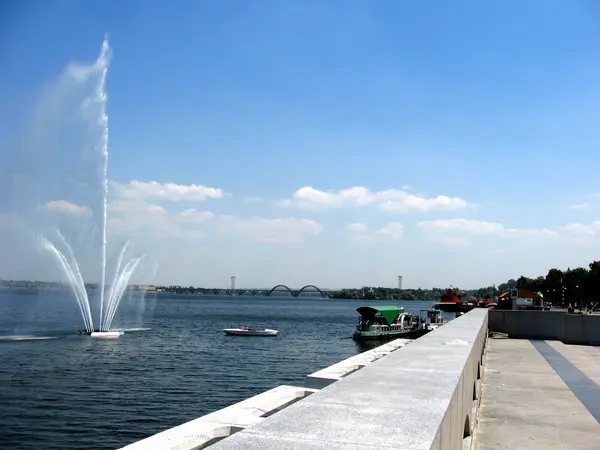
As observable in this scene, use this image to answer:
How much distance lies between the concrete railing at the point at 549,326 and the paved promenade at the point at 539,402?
7.38 metres

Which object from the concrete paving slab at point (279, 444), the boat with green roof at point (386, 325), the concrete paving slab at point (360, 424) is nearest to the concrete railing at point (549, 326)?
the concrete paving slab at point (360, 424)

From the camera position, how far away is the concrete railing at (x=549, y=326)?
35.4 meters

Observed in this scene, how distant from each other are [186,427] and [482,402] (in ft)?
26.4

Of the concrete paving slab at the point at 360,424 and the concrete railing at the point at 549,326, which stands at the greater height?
the concrete paving slab at the point at 360,424

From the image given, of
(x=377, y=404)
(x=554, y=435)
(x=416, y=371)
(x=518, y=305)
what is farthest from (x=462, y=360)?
(x=518, y=305)

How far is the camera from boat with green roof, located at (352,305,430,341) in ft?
254

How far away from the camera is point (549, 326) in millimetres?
36625

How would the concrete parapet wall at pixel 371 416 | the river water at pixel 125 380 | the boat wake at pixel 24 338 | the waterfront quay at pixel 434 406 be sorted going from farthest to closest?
1. the boat wake at pixel 24 338
2. the river water at pixel 125 380
3. the waterfront quay at pixel 434 406
4. the concrete parapet wall at pixel 371 416

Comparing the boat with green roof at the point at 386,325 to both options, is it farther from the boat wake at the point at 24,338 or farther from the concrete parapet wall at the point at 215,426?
the concrete parapet wall at the point at 215,426

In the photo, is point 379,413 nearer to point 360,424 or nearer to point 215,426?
point 360,424

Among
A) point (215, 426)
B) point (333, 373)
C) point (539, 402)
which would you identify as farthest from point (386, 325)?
point (215, 426)

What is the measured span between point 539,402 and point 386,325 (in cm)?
6503

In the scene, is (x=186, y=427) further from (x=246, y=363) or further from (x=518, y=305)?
(x=518, y=305)

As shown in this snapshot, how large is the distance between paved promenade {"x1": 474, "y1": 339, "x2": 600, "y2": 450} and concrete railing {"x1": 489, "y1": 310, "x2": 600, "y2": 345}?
24.2 ft
